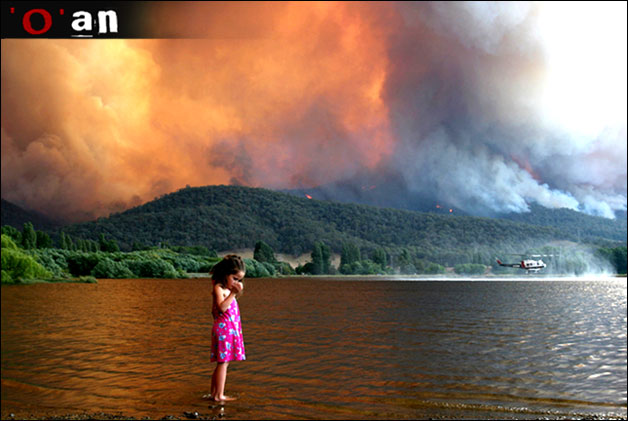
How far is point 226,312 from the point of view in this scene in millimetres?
7402

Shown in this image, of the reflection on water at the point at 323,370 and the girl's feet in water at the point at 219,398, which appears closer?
the girl's feet in water at the point at 219,398

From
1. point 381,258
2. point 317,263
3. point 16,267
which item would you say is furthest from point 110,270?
point 381,258

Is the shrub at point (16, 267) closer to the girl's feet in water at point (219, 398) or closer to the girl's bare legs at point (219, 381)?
the girl's feet in water at point (219, 398)

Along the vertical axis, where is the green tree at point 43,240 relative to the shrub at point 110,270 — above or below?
above

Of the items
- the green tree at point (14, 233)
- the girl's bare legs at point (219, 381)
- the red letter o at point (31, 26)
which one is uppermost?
the green tree at point (14, 233)

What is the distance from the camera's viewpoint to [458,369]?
1339 cm

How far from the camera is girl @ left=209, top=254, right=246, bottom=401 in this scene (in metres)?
7.00

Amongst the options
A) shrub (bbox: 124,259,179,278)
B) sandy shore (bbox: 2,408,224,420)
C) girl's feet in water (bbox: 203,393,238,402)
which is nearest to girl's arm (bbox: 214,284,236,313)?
sandy shore (bbox: 2,408,224,420)

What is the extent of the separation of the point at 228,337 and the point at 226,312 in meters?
0.33

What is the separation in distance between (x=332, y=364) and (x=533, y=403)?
191 inches

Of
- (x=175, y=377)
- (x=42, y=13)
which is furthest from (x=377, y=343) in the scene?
(x=42, y=13)

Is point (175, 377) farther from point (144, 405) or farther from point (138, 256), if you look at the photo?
point (138, 256)

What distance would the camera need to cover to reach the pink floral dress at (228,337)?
24.3ft

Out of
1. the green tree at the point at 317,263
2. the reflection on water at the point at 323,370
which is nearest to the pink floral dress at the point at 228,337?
the reflection on water at the point at 323,370
